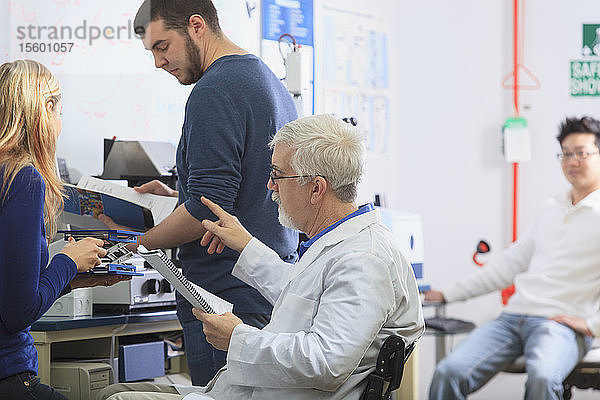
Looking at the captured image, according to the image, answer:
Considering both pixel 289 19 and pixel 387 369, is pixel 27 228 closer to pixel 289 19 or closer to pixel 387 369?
pixel 387 369

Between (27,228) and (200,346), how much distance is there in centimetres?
58

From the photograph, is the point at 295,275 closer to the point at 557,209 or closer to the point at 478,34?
the point at 557,209

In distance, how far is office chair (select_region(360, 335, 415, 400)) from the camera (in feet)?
4.79

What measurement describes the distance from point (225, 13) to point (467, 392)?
169 cm

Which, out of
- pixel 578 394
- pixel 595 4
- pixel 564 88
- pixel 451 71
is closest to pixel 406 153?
pixel 451 71

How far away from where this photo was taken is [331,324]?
4.62ft

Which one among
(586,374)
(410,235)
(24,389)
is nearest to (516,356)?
(586,374)

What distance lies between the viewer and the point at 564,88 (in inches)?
151

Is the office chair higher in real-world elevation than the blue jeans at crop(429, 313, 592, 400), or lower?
higher

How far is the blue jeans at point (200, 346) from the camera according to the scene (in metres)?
1.89

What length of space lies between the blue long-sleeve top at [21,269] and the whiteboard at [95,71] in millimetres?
1036

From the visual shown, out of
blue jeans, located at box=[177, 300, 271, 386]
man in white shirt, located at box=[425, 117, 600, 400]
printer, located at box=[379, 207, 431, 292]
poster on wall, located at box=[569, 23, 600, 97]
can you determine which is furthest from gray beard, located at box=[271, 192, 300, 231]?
poster on wall, located at box=[569, 23, 600, 97]

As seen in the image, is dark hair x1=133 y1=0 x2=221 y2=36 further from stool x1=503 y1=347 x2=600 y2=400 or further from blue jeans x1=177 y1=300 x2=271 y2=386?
stool x1=503 y1=347 x2=600 y2=400

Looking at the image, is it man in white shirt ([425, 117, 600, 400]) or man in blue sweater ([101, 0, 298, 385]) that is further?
man in white shirt ([425, 117, 600, 400])
